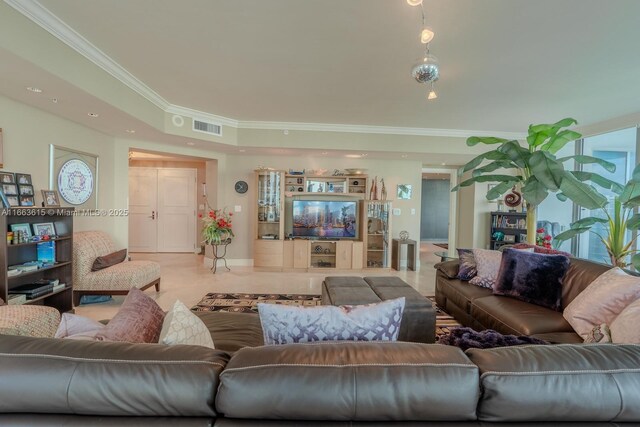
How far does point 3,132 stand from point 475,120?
6.10 metres

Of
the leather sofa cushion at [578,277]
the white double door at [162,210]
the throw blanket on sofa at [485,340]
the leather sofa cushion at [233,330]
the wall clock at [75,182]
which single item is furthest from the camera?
the white double door at [162,210]

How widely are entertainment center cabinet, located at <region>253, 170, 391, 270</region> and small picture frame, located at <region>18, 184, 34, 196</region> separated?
132 inches

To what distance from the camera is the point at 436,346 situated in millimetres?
991

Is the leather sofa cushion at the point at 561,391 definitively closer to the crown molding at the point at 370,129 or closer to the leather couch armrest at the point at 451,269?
the leather couch armrest at the point at 451,269

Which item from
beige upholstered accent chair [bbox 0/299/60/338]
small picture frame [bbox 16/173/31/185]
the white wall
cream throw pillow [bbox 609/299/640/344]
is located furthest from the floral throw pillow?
the white wall

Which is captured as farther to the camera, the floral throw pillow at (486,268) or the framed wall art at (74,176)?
the framed wall art at (74,176)

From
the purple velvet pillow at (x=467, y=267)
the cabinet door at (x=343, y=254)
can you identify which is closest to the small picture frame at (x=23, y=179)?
the cabinet door at (x=343, y=254)

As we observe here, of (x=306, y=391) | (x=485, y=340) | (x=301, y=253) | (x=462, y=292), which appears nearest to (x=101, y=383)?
(x=306, y=391)

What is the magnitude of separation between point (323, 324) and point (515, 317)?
6.30 feet

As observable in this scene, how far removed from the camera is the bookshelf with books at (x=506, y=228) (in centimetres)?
600

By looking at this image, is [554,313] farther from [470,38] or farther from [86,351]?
[86,351]

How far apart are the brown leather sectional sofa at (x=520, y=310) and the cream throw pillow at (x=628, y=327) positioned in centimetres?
41

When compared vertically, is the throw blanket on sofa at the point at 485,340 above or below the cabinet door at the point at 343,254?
above

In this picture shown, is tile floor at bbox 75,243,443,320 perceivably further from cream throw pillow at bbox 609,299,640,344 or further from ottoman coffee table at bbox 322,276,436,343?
cream throw pillow at bbox 609,299,640,344
